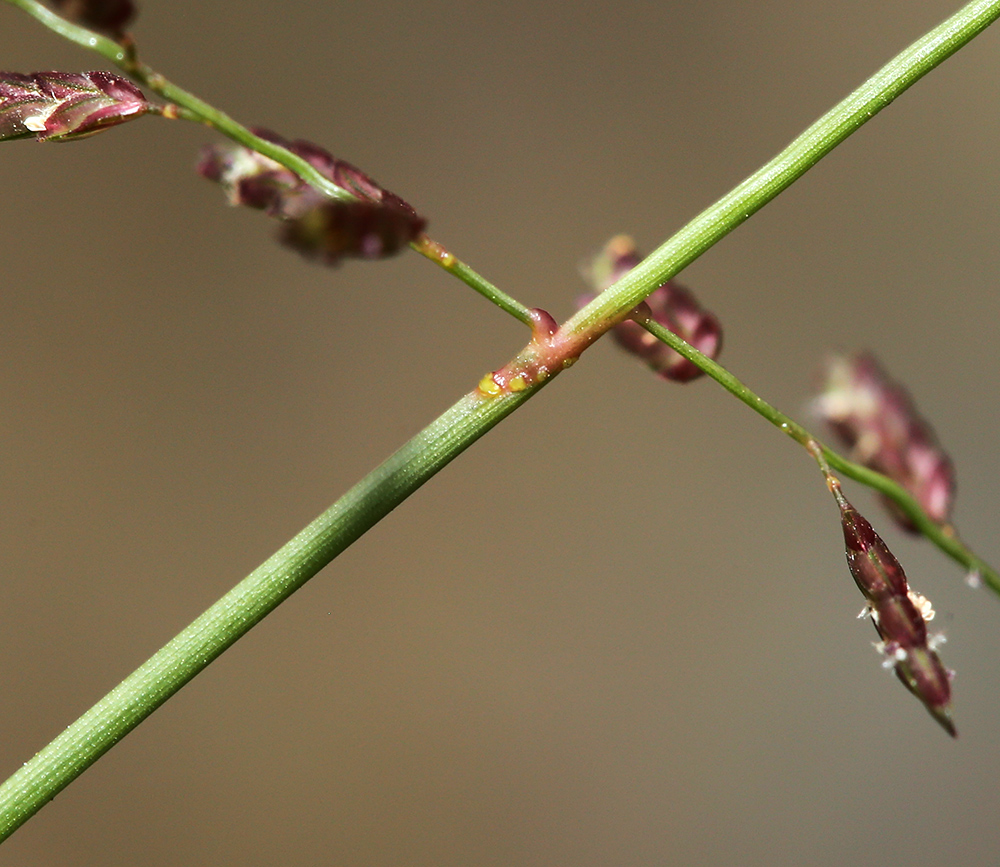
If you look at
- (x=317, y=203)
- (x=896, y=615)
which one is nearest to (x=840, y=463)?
(x=896, y=615)

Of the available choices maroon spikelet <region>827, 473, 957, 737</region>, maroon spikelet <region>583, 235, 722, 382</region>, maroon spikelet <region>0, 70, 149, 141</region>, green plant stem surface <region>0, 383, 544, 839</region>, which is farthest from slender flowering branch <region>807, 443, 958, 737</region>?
maroon spikelet <region>0, 70, 149, 141</region>

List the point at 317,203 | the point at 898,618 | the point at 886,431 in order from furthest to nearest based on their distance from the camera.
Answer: the point at 886,431, the point at 898,618, the point at 317,203

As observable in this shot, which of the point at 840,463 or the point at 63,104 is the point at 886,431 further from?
the point at 63,104

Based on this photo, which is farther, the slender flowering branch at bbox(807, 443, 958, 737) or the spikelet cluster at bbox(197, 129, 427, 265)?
the slender flowering branch at bbox(807, 443, 958, 737)

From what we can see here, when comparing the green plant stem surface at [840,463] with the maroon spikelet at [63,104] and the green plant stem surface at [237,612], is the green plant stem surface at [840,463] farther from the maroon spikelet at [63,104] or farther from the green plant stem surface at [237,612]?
the maroon spikelet at [63,104]

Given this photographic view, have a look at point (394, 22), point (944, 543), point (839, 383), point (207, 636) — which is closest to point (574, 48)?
point (394, 22)

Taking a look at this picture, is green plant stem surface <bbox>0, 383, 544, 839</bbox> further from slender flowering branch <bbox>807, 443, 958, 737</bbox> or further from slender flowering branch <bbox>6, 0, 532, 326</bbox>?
slender flowering branch <bbox>807, 443, 958, 737</bbox>

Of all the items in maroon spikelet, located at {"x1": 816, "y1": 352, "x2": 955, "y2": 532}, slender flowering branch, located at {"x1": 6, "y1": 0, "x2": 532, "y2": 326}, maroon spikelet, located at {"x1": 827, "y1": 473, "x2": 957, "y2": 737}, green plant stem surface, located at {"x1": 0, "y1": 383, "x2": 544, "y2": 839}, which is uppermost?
maroon spikelet, located at {"x1": 816, "y1": 352, "x2": 955, "y2": 532}
